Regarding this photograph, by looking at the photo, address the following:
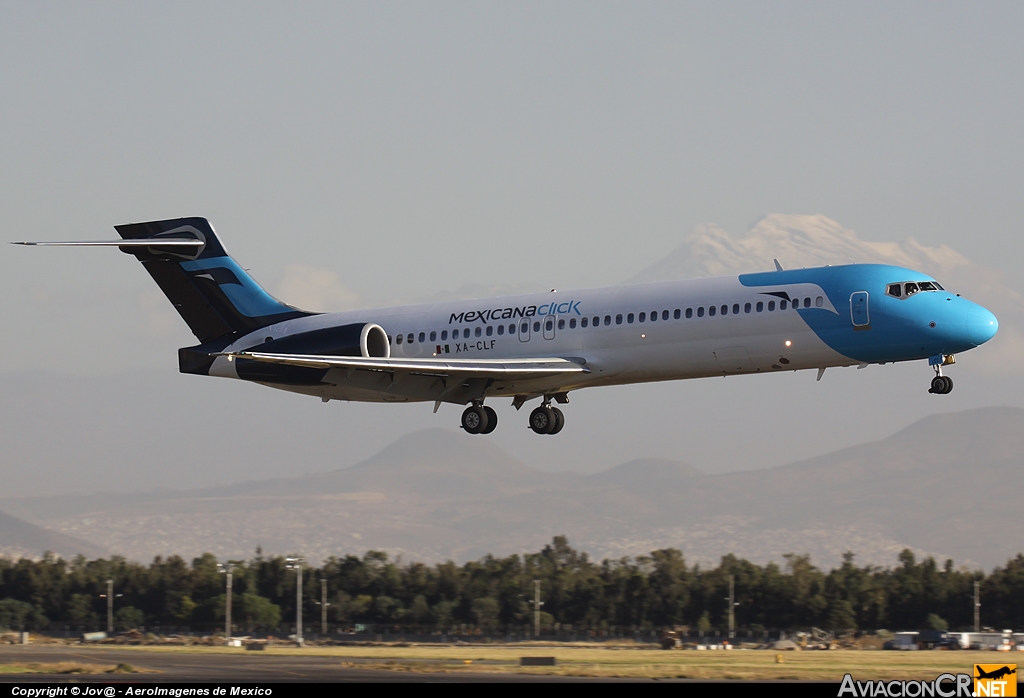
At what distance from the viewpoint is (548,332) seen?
1528 inches

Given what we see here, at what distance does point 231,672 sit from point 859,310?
69.9ft

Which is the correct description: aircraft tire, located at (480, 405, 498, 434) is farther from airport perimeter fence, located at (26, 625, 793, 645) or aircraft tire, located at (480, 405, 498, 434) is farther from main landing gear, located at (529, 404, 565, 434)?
airport perimeter fence, located at (26, 625, 793, 645)

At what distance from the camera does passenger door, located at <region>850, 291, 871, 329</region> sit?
34.6 m

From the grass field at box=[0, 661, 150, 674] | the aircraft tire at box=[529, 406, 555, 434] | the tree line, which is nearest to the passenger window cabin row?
the aircraft tire at box=[529, 406, 555, 434]

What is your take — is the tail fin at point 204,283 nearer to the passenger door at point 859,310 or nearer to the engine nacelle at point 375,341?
the engine nacelle at point 375,341

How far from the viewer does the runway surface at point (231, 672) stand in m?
38.0

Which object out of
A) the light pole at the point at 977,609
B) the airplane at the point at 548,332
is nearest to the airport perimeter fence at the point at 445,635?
the light pole at the point at 977,609

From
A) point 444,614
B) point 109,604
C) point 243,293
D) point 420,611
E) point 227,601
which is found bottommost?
point 444,614

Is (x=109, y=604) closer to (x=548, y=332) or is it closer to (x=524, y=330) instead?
(x=524, y=330)

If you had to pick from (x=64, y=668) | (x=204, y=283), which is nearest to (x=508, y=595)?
(x=64, y=668)

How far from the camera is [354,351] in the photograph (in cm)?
4122

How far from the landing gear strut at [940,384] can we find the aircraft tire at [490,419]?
39.5 feet

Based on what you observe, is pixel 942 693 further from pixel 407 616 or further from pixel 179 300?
pixel 407 616

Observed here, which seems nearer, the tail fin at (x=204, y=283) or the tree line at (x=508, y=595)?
the tail fin at (x=204, y=283)
